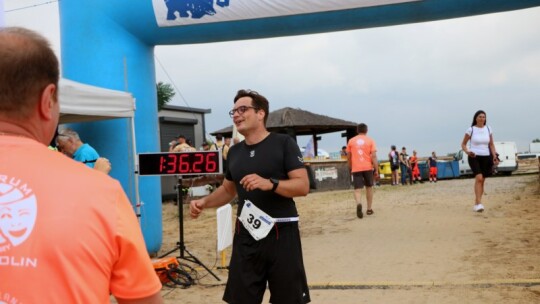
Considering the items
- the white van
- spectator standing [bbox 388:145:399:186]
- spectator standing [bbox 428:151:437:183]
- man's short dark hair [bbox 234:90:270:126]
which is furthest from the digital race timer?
the white van

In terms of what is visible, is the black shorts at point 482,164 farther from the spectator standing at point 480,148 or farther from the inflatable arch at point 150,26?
the inflatable arch at point 150,26

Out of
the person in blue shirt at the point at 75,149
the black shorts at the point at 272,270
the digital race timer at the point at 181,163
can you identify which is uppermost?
the person in blue shirt at the point at 75,149

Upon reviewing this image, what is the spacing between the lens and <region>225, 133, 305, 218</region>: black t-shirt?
3.29 metres

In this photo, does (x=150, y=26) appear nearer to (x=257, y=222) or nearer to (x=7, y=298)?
(x=257, y=222)

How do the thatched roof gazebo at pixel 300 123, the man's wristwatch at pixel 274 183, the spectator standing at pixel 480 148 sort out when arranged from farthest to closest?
the thatched roof gazebo at pixel 300 123, the spectator standing at pixel 480 148, the man's wristwatch at pixel 274 183

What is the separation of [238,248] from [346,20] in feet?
15.5

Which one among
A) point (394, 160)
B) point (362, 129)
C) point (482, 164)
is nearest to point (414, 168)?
point (394, 160)

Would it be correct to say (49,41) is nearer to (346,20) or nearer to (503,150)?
(346,20)

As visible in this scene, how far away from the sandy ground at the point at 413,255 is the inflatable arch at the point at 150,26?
1.88 metres

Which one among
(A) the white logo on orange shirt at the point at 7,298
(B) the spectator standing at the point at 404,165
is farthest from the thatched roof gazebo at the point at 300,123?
(A) the white logo on orange shirt at the point at 7,298

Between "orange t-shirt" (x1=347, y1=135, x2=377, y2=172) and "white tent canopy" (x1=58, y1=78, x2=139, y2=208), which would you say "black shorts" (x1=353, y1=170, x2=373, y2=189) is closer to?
"orange t-shirt" (x1=347, y1=135, x2=377, y2=172)

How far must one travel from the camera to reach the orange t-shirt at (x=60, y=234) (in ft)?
3.66

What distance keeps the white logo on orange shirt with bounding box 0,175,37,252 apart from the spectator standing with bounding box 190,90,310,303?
78.6 inches

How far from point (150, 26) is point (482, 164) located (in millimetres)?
6013
